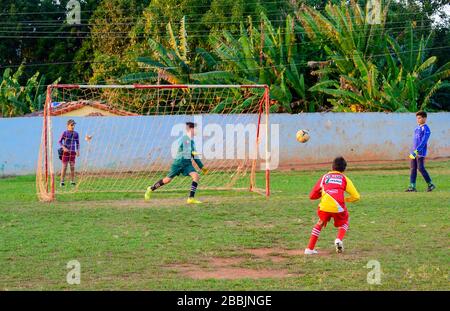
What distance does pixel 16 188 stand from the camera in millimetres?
21344

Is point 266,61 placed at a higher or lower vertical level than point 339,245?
higher

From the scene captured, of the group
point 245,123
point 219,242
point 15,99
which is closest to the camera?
point 219,242

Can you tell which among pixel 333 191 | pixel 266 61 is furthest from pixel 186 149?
pixel 266 61

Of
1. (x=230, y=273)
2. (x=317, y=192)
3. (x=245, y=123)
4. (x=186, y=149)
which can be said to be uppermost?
(x=245, y=123)

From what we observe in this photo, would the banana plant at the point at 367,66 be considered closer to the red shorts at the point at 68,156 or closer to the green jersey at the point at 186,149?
the red shorts at the point at 68,156

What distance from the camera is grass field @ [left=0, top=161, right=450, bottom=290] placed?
9203mm

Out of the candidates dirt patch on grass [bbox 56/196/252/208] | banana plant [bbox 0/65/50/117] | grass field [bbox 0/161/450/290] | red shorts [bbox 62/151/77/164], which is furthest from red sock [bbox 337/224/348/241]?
banana plant [bbox 0/65/50/117]

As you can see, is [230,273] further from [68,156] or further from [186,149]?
[68,156]

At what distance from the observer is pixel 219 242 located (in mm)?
11859

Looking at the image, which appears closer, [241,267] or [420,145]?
[241,267]

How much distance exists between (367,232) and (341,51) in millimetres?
22520

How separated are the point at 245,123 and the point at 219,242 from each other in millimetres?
14873

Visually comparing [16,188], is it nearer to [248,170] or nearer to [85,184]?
[85,184]

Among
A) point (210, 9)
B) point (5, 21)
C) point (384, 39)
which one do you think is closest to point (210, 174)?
point (384, 39)
